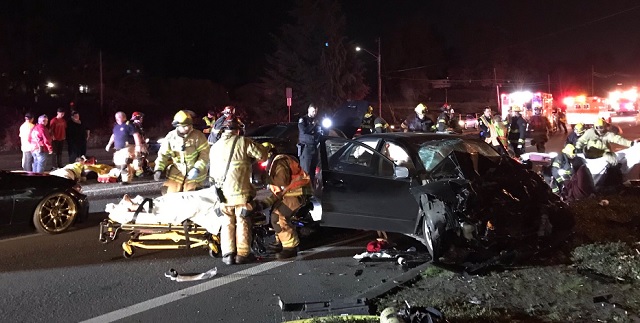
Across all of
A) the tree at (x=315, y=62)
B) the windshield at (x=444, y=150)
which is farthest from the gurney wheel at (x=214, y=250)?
the tree at (x=315, y=62)

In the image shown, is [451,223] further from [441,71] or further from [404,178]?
[441,71]

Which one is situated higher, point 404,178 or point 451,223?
point 404,178

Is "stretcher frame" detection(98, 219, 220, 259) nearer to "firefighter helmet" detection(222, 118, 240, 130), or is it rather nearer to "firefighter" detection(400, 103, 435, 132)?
"firefighter helmet" detection(222, 118, 240, 130)

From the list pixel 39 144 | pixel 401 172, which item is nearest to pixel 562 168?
pixel 401 172

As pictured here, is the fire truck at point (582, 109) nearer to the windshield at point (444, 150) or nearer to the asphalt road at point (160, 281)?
the windshield at point (444, 150)

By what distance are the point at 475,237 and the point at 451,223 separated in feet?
0.88

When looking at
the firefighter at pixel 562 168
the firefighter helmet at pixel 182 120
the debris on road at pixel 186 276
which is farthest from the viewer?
the firefighter at pixel 562 168

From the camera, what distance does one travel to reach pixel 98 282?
592 cm

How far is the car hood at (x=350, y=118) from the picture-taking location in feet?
42.5

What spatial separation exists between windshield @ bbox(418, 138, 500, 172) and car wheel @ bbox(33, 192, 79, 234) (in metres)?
4.84

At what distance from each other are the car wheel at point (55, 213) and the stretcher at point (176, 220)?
1593mm

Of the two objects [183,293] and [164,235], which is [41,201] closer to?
[164,235]

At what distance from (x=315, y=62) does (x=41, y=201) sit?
3696cm

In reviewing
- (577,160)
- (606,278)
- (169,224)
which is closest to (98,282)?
(169,224)
